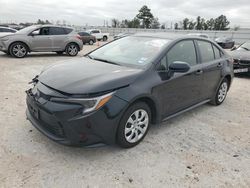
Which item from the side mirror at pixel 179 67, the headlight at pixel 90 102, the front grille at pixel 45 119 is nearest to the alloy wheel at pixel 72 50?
the front grille at pixel 45 119

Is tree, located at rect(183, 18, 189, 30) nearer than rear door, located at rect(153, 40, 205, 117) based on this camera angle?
No

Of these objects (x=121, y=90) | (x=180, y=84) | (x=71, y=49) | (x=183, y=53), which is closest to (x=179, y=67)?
(x=180, y=84)

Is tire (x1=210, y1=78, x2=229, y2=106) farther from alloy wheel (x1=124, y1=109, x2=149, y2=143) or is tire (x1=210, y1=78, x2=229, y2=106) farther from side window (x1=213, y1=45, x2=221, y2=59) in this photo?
alloy wheel (x1=124, y1=109, x2=149, y2=143)

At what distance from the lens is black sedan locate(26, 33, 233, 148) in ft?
8.79

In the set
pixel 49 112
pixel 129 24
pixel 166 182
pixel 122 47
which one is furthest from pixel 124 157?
pixel 129 24

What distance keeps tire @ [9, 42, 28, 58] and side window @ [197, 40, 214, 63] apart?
342 inches

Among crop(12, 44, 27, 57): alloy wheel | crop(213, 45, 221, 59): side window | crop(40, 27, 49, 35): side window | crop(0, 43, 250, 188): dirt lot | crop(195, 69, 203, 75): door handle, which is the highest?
crop(40, 27, 49, 35): side window

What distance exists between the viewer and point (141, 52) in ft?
12.1

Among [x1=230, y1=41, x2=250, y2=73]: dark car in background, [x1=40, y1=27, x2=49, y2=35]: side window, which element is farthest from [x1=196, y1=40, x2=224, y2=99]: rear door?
[x1=40, y1=27, x2=49, y2=35]: side window

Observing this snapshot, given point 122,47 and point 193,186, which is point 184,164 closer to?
point 193,186

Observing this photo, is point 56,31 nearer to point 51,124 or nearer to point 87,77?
point 87,77

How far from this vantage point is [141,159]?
9.78ft

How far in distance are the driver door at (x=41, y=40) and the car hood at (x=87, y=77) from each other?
26.7 feet

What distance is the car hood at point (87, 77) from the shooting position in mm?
2760
